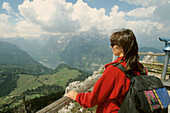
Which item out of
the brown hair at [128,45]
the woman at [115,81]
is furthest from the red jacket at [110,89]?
the brown hair at [128,45]

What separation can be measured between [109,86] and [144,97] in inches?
20.5

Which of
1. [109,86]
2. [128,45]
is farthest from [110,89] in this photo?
[128,45]

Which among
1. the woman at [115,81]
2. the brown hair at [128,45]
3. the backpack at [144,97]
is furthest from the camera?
the brown hair at [128,45]

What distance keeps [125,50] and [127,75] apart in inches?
17.3

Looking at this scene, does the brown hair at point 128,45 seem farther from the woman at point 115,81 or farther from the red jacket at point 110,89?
the red jacket at point 110,89

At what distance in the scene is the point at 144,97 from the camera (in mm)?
1481

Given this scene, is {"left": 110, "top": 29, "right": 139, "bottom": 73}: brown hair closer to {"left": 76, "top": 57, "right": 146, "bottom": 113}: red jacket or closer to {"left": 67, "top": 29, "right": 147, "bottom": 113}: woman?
{"left": 67, "top": 29, "right": 147, "bottom": 113}: woman

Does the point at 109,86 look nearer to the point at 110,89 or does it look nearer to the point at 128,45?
the point at 110,89

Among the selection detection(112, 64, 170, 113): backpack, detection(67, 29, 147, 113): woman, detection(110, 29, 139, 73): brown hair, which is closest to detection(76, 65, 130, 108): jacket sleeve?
detection(67, 29, 147, 113): woman

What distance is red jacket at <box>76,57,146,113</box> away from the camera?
1.58m

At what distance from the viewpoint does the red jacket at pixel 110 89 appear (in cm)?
158

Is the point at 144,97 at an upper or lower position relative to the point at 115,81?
lower

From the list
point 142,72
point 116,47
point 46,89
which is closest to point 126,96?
point 142,72

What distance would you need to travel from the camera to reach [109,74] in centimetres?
157
